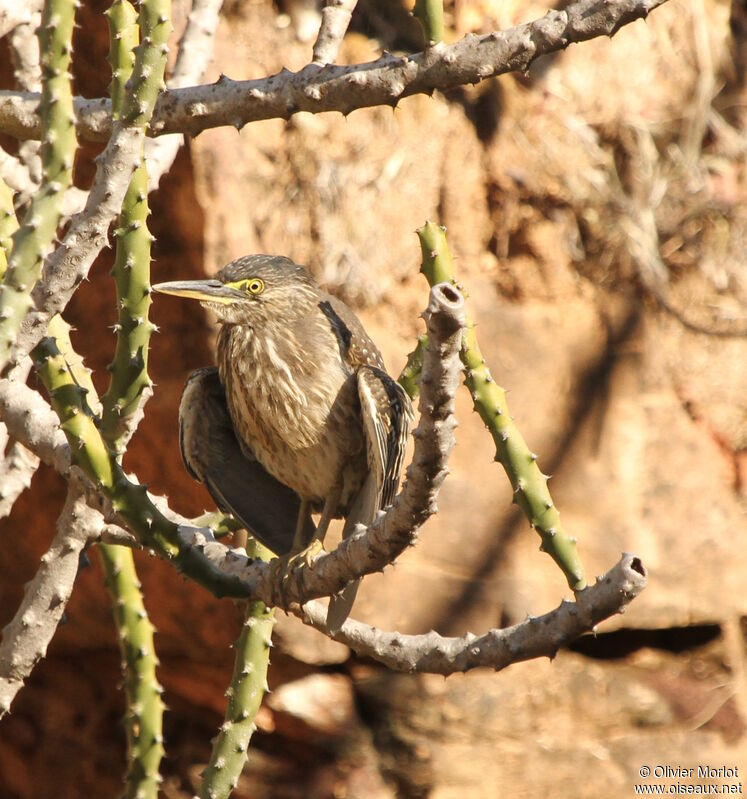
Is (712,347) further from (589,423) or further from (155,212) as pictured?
(155,212)

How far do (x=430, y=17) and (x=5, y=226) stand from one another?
1195 millimetres

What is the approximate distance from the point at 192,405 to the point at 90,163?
86.2 inches

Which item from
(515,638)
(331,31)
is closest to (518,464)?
(515,638)

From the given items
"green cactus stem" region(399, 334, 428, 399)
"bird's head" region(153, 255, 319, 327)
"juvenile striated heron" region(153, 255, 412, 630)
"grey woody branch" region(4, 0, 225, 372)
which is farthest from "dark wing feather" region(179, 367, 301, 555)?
"grey woody branch" region(4, 0, 225, 372)

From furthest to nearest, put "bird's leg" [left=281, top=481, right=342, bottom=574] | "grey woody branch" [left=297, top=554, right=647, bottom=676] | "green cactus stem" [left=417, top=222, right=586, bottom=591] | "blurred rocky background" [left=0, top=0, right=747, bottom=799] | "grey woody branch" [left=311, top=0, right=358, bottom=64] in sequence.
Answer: "blurred rocky background" [left=0, top=0, right=747, bottom=799] → "bird's leg" [left=281, top=481, right=342, bottom=574] → "grey woody branch" [left=311, top=0, right=358, bottom=64] → "green cactus stem" [left=417, top=222, right=586, bottom=591] → "grey woody branch" [left=297, top=554, right=647, bottom=676]

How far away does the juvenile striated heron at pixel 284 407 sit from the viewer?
3457mm

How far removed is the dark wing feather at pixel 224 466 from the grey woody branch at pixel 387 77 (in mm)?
908

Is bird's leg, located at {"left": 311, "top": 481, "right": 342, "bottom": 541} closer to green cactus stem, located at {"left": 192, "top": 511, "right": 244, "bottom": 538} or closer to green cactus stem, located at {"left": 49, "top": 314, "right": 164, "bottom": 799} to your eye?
green cactus stem, located at {"left": 192, "top": 511, "right": 244, "bottom": 538}

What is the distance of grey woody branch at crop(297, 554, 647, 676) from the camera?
210 centimetres

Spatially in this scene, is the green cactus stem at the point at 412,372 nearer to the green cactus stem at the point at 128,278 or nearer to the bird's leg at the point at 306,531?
the bird's leg at the point at 306,531

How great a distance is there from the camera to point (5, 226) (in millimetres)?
2574

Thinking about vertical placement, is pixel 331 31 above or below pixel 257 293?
above

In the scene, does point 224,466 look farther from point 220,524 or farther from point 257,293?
point 257,293

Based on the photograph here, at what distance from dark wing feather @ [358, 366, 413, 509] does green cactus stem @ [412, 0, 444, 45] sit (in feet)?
3.34
